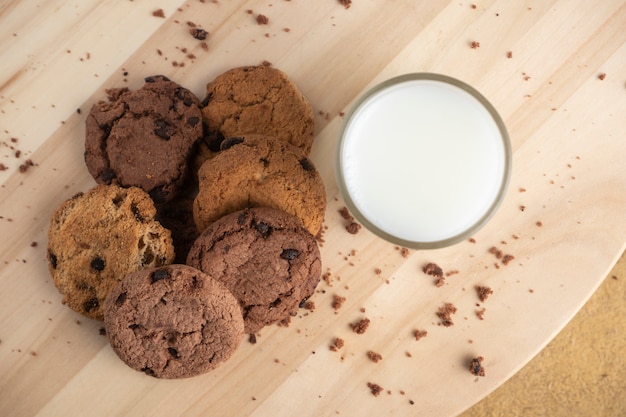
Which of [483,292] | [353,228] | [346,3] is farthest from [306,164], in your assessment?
[483,292]

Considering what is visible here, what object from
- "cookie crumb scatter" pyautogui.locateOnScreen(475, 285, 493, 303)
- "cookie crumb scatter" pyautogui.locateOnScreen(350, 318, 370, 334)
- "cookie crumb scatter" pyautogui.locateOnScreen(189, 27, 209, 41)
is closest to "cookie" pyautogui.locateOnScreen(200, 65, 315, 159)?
"cookie crumb scatter" pyautogui.locateOnScreen(189, 27, 209, 41)

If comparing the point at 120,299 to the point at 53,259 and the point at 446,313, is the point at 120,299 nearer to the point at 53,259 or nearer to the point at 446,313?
the point at 53,259

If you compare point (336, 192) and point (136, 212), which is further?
point (336, 192)

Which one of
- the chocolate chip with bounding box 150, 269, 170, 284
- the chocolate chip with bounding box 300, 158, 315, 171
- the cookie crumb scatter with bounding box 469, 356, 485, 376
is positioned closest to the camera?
the chocolate chip with bounding box 150, 269, 170, 284

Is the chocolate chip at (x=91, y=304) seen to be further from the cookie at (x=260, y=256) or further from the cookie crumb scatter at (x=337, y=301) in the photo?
the cookie crumb scatter at (x=337, y=301)

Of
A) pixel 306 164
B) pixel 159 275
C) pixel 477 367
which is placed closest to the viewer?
pixel 159 275

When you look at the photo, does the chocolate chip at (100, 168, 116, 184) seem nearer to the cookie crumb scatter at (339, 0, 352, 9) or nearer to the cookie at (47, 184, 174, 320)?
the cookie at (47, 184, 174, 320)

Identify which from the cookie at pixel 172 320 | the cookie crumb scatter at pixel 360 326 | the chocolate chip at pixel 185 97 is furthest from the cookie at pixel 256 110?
the cookie crumb scatter at pixel 360 326
